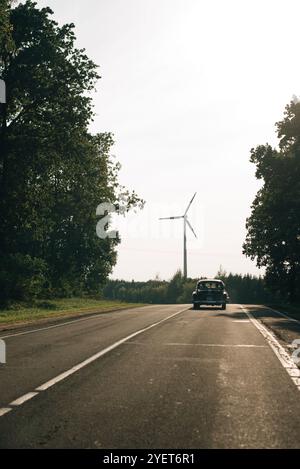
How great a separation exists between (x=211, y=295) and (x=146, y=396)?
27.4 metres

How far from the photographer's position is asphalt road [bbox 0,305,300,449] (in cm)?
562

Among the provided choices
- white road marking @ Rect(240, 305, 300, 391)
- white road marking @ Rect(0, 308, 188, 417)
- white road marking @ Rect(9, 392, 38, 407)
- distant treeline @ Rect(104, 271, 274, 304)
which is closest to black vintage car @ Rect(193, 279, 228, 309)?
white road marking @ Rect(240, 305, 300, 391)

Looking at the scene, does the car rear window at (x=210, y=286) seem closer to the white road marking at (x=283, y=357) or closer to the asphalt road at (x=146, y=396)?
the white road marking at (x=283, y=357)

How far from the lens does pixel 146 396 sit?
25.3 feet

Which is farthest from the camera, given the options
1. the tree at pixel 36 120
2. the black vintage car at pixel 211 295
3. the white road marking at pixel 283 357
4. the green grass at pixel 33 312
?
the black vintage car at pixel 211 295

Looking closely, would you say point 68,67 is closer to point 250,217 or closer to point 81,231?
point 81,231

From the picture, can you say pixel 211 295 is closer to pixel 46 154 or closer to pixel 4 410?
pixel 46 154

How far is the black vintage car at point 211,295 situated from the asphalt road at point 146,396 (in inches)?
809

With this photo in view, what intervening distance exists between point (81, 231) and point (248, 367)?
1487 inches

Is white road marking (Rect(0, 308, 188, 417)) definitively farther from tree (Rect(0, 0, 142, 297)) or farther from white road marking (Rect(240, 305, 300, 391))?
tree (Rect(0, 0, 142, 297))

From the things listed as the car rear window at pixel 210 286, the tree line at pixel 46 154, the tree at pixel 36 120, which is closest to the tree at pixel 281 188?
the tree line at pixel 46 154

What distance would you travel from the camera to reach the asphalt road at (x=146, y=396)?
5.62 meters

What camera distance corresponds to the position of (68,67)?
106 ft
